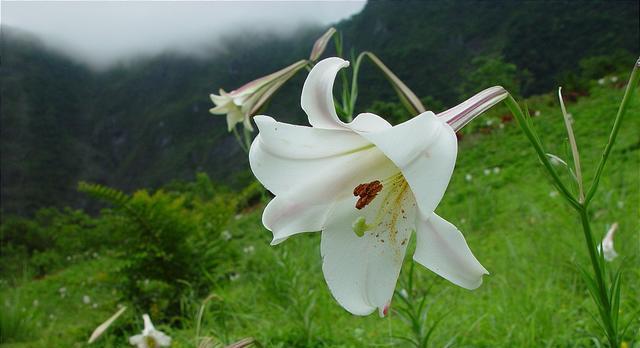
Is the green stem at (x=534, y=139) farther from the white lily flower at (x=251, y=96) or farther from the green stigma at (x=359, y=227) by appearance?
the white lily flower at (x=251, y=96)

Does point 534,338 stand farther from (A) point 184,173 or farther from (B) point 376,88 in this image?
(A) point 184,173

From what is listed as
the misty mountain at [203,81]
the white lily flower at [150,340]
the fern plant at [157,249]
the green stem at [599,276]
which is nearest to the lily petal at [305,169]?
the green stem at [599,276]

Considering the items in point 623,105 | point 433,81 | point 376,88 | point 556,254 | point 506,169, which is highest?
point 623,105

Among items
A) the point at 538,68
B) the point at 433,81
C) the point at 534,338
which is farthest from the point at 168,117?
the point at 534,338

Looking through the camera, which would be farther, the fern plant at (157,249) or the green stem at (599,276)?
the fern plant at (157,249)

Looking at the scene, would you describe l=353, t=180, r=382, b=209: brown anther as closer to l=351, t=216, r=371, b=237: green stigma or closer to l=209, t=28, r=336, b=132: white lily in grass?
l=351, t=216, r=371, b=237: green stigma
